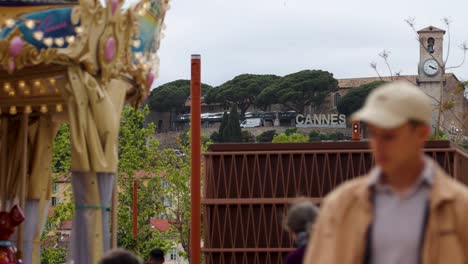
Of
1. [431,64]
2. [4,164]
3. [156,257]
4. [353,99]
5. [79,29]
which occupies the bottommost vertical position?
[156,257]

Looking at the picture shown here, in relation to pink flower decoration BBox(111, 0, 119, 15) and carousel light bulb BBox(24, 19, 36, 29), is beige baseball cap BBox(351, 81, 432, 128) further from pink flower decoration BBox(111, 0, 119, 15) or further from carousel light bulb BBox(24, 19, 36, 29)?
pink flower decoration BBox(111, 0, 119, 15)

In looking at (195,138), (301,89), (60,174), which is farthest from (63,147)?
(301,89)

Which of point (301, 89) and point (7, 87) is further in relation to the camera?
point (301, 89)

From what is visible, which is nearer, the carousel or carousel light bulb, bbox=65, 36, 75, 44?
the carousel

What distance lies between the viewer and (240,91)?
183 m

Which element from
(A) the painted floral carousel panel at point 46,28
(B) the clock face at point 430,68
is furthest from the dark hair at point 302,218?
(B) the clock face at point 430,68

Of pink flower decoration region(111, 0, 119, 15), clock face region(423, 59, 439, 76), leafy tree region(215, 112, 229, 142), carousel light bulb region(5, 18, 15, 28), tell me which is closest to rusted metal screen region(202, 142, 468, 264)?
pink flower decoration region(111, 0, 119, 15)

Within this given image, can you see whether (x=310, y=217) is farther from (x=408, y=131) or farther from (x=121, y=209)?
(x=121, y=209)

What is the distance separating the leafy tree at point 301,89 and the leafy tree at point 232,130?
85.6 feet

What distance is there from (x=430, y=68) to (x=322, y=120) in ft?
55.9

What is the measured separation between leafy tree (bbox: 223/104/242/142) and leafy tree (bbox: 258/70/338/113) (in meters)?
26.1

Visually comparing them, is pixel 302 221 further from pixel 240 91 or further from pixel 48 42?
pixel 240 91

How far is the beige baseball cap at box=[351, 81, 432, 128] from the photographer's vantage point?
5.16m

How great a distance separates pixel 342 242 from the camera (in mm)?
5285
